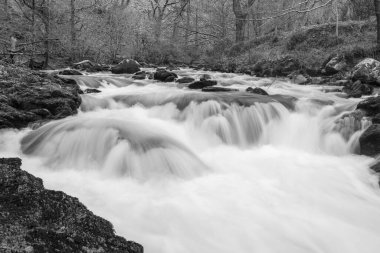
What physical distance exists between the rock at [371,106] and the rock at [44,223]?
5859mm

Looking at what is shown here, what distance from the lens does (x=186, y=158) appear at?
5375 millimetres

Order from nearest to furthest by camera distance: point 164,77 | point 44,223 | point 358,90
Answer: point 44,223
point 358,90
point 164,77

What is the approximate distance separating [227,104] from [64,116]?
3.40 m

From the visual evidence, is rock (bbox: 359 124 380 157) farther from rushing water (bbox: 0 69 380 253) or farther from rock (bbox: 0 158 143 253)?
rock (bbox: 0 158 143 253)

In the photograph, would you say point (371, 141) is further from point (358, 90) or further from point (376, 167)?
point (358, 90)

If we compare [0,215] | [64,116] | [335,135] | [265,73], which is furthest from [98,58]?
[0,215]

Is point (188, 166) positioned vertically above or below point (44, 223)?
below

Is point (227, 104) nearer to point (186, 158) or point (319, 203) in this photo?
point (186, 158)

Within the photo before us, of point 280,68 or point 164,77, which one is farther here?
point 280,68

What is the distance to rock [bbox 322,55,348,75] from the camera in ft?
41.9

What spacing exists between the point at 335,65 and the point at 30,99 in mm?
10444

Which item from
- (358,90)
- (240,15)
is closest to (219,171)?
(358,90)

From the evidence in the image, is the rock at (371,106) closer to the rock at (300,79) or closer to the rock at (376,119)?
the rock at (376,119)

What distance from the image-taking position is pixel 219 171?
534 cm
